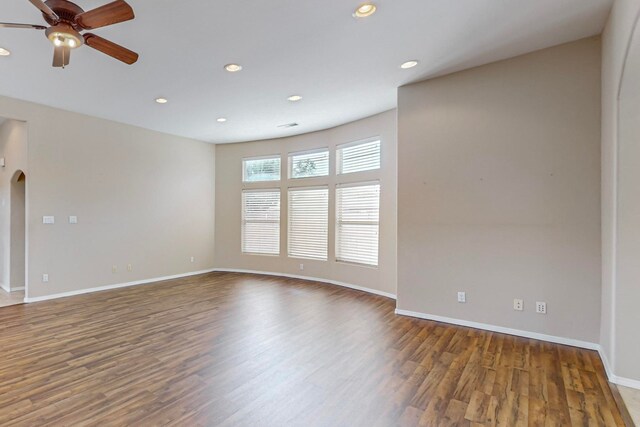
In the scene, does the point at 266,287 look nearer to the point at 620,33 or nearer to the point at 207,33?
the point at 207,33

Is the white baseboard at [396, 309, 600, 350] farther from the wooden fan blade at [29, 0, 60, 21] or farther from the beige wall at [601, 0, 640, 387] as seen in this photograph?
the wooden fan blade at [29, 0, 60, 21]

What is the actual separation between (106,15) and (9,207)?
5044 mm

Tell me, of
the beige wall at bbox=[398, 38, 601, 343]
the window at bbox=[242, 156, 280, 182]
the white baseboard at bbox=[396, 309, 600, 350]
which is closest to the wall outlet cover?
the beige wall at bbox=[398, 38, 601, 343]

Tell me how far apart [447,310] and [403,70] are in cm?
295

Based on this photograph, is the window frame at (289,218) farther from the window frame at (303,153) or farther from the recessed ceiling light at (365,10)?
the recessed ceiling light at (365,10)

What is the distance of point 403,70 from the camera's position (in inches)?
142

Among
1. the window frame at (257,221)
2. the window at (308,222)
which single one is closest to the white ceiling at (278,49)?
the window at (308,222)

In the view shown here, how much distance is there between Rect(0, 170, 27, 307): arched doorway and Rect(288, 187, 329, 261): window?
4.64 meters

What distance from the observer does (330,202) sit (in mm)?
5945

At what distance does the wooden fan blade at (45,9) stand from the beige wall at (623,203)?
13.0 ft

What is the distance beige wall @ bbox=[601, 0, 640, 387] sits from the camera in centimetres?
231

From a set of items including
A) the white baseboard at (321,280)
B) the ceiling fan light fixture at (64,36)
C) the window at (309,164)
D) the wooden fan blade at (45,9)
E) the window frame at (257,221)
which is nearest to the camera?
the wooden fan blade at (45,9)

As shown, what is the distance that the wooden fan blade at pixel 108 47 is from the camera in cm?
240

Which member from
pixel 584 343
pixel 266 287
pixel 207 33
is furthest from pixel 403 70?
pixel 266 287
